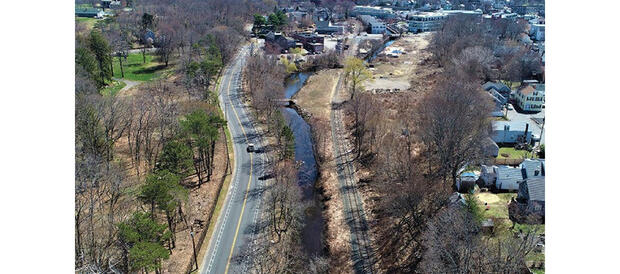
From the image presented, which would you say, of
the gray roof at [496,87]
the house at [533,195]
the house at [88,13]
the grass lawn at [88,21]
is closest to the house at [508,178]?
the house at [533,195]

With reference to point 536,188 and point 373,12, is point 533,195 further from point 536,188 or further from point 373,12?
point 373,12

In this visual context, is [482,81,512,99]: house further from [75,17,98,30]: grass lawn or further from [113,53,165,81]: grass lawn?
[75,17,98,30]: grass lawn

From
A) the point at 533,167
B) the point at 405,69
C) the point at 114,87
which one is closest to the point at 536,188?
the point at 533,167

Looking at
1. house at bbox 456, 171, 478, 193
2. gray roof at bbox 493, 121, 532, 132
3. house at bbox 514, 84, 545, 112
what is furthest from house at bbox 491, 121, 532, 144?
house at bbox 456, 171, 478, 193

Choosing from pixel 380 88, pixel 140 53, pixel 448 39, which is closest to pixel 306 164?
pixel 380 88

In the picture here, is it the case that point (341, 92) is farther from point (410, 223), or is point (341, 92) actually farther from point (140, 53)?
point (140, 53)

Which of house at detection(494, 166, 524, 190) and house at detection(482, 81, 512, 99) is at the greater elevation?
house at detection(482, 81, 512, 99)

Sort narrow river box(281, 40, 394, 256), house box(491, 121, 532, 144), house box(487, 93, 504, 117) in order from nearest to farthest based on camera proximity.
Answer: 1. narrow river box(281, 40, 394, 256)
2. house box(491, 121, 532, 144)
3. house box(487, 93, 504, 117)
